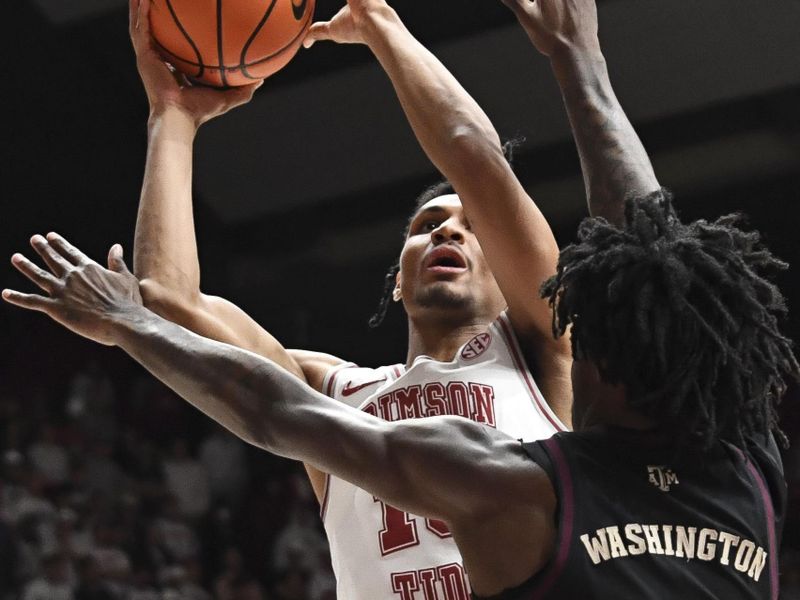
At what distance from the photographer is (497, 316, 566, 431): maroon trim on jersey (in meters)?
2.81

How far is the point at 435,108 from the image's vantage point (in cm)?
303

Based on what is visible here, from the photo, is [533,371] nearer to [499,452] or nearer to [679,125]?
[499,452]

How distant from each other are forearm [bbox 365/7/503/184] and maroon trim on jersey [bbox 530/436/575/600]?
3.98 feet

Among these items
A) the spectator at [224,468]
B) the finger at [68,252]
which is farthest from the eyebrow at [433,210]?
the spectator at [224,468]

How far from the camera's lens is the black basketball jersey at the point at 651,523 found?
1744mm

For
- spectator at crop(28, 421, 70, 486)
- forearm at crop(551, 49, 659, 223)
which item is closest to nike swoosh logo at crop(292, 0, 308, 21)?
forearm at crop(551, 49, 659, 223)

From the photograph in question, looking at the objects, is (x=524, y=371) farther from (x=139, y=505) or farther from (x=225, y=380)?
(x=139, y=505)

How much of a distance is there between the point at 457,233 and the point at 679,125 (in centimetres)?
563

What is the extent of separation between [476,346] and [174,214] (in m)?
0.81

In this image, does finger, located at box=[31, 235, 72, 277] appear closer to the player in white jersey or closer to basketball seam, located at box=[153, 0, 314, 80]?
the player in white jersey

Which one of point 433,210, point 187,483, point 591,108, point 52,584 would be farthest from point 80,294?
point 187,483

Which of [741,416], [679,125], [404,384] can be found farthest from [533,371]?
[679,125]

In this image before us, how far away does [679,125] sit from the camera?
8.45 m

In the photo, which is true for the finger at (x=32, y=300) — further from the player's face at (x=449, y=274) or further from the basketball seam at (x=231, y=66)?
the player's face at (x=449, y=274)
